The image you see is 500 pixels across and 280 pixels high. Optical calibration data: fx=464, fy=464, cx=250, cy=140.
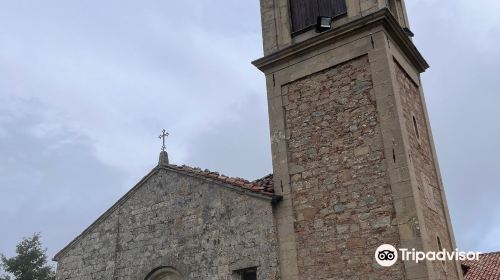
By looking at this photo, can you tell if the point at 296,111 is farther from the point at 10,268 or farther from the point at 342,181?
the point at 10,268

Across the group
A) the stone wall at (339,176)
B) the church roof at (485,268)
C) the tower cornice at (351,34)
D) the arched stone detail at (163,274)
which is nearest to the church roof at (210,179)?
the stone wall at (339,176)

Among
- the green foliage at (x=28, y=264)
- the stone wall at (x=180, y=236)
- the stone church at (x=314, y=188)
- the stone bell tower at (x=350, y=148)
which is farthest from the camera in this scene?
the green foliage at (x=28, y=264)

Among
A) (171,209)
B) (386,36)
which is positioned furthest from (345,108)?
(171,209)

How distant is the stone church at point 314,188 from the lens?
29.6ft

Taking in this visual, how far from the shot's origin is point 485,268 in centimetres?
1661

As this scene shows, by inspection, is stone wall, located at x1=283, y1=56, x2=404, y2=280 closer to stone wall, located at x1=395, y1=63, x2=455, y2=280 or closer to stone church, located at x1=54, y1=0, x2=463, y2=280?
stone church, located at x1=54, y1=0, x2=463, y2=280

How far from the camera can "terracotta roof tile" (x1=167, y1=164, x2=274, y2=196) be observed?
10.6m

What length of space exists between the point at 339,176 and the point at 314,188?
0.61 meters

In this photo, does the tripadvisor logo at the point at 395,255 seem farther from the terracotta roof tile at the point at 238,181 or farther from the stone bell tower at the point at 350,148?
the terracotta roof tile at the point at 238,181

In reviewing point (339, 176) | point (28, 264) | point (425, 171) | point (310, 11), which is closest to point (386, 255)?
point (339, 176)

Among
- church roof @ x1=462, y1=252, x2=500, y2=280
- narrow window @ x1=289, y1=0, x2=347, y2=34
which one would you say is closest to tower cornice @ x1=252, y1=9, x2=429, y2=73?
narrow window @ x1=289, y1=0, x2=347, y2=34

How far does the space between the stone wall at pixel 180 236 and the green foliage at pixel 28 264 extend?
69.4 feet

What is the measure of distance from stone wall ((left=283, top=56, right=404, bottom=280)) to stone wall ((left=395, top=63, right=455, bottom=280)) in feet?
2.58

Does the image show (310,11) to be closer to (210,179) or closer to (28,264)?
(210,179)
